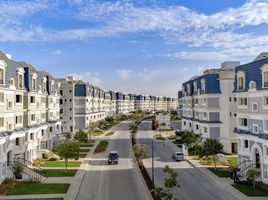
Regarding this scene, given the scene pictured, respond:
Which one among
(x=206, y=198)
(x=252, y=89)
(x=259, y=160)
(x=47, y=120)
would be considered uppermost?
(x=252, y=89)

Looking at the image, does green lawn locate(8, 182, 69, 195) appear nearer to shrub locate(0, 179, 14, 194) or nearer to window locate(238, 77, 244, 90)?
shrub locate(0, 179, 14, 194)

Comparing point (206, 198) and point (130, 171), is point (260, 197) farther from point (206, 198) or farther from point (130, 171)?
point (130, 171)

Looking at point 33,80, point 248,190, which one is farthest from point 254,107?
point 33,80

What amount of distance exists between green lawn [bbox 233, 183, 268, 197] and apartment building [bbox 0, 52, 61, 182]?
75.4 feet

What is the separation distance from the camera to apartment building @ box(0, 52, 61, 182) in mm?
36156

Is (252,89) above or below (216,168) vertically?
above

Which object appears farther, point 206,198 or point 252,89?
point 252,89

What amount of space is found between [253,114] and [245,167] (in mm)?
6392

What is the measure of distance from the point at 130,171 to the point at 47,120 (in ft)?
71.6

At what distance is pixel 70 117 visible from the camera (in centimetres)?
8350

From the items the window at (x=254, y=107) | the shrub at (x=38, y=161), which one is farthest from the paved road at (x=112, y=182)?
the window at (x=254, y=107)

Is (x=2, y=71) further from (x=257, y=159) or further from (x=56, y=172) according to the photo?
(x=257, y=159)

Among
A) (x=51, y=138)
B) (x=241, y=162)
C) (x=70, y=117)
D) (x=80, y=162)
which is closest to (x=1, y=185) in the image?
(x=80, y=162)

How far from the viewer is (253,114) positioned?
121 ft
